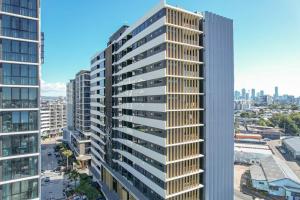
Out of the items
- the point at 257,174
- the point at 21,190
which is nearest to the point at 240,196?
the point at 257,174

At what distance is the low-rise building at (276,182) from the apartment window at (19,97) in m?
58.5

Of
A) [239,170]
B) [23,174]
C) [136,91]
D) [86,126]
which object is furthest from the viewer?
[86,126]

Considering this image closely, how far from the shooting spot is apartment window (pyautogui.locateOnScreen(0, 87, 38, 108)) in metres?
31.5

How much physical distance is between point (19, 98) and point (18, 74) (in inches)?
133

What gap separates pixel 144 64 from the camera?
39.5m

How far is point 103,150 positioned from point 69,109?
76001 millimetres

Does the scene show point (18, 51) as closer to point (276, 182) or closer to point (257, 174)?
point (276, 182)

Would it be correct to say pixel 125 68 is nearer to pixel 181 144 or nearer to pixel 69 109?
pixel 181 144

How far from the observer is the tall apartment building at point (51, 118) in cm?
15856

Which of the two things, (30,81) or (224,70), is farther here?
(224,70)

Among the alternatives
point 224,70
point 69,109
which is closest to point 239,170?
point 224,70

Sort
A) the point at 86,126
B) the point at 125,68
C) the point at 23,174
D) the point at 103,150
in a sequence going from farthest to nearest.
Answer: the point at 86,126
the point at 103,150
the point at 125,68
the point at 23,174

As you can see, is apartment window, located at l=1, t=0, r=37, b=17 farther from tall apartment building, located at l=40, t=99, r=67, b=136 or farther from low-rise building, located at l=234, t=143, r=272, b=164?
tall apartment building, located at l=40, t=99, r=67, b=136

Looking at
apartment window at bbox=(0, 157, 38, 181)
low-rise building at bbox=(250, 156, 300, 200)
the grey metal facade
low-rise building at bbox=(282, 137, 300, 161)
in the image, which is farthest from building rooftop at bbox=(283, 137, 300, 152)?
apartment window at bbox=(0, 157, 38, 181)
